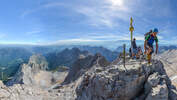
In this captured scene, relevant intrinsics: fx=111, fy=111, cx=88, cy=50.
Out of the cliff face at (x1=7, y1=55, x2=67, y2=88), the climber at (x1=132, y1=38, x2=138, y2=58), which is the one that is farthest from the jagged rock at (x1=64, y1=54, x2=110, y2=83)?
the climber at (x1=132, y1=38, x2=138, y2=58)

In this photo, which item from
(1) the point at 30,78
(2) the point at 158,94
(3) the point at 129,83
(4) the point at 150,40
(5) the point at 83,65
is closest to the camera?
(2) the point at 158,94

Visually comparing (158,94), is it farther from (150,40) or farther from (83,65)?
(83,65)

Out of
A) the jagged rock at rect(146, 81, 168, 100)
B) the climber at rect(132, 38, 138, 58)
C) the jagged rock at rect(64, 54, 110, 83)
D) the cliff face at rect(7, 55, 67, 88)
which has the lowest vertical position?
the cliff face at rect(7, 55, 67, 88)

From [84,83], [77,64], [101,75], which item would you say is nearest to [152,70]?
[101,75]

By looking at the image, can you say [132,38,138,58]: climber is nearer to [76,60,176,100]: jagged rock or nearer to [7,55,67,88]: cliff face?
[76,60,176,100]: jagged rock

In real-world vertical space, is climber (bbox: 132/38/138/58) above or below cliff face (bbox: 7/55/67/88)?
above

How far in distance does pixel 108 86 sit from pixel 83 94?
5385 millimetres

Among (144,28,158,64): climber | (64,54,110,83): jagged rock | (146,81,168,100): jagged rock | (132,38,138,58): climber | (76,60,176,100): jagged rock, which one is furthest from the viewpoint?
(64,54,110,83): jagged rock

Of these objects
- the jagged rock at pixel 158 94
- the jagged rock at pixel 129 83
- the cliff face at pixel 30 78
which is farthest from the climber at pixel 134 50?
the cliff face at pixel 30 78

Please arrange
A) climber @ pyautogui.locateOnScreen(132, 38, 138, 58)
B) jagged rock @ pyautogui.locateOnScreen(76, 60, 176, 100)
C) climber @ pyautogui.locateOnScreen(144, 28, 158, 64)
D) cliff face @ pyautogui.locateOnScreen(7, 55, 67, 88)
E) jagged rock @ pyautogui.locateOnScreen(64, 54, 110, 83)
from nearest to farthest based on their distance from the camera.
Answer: jagged rock @ pyautogui.locateOnScreen(76, 60, 176, 100) → climber @ pyautogui.locateOnScreen(144, 28, 158, 64) → climber @ pyautogui.locateOnScreen(132, 38, 138, 58) → jagged rock @ pyautogui.locateOnScreen(64, 54, 110, 83) → cliff face @ pyautogui.locateOnScreen(7, 55, 67, 88)

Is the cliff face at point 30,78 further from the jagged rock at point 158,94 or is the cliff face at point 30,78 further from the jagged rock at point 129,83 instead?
the jagged rock at point 158,94

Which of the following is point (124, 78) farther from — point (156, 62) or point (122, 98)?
point (156, 62)

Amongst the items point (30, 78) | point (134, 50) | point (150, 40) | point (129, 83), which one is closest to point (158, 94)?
point (129, 83)

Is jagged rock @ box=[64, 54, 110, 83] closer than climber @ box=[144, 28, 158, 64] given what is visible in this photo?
No
